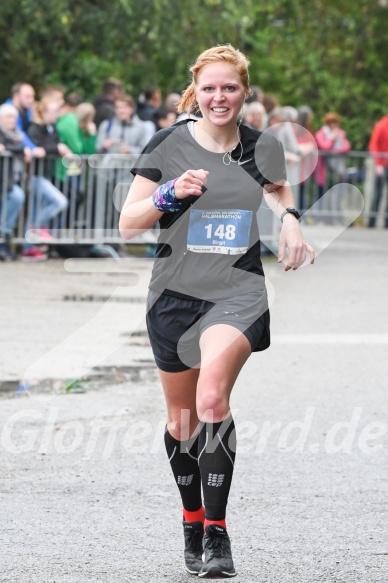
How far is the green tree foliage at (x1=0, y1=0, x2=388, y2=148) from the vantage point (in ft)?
73.5

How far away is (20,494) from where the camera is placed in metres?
6.37

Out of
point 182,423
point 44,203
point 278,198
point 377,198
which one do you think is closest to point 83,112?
point 44,203

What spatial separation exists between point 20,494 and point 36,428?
1.46m

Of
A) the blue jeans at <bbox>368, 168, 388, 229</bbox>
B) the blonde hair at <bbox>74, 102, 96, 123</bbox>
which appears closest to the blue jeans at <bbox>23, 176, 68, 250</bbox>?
the blonde hair at <bbox>74, 102, 96, 123</bbox>

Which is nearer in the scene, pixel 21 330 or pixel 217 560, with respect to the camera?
pixel 217 560

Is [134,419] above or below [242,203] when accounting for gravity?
below

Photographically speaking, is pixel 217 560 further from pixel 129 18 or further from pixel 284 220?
pixel 129 18

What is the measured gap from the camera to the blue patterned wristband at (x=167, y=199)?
16.2 feet

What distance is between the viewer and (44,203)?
16.6 meters

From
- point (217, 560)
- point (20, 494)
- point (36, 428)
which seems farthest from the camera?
point (36, 428)

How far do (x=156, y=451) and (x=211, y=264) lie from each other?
2362 millimetres

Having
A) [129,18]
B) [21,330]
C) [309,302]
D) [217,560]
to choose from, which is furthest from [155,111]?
[217,560]

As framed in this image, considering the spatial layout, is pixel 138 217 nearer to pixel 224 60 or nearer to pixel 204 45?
pixel 224 60

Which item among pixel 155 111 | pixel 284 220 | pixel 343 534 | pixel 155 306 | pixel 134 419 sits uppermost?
pixel 284 220
